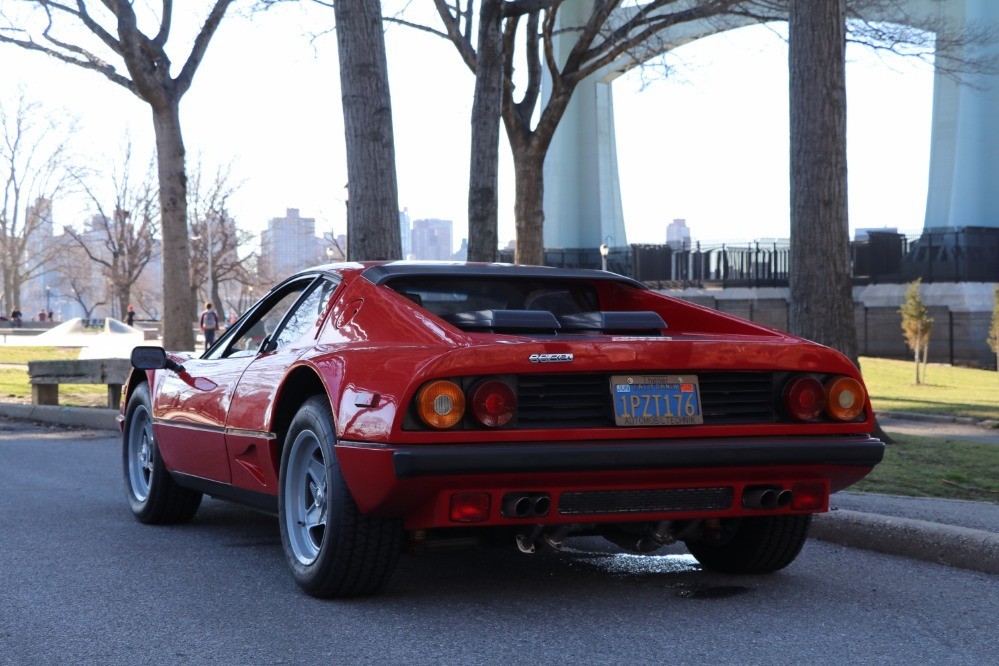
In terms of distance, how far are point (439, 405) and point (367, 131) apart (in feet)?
23.9

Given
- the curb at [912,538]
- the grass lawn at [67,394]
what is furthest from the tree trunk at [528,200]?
the curb at [912,538]

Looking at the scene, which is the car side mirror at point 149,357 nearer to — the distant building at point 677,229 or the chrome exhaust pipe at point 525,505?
the chrome exhaust pipe at point 525,505

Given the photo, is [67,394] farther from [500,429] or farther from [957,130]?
[957,130]

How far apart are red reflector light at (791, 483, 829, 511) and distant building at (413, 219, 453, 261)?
549ft

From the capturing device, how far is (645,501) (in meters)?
4.52

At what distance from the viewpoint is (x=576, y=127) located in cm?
4256

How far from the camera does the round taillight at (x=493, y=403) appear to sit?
4234 mm

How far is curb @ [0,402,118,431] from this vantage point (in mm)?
13523

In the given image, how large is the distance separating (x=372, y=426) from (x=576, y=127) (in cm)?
3912

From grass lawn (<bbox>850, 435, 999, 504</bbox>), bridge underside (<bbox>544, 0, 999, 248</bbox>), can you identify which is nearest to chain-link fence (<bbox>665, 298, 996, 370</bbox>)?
bridge underside (<bbox>544, 0, 999, 248</bbox>)

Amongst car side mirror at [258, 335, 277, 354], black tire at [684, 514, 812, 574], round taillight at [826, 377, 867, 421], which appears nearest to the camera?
round taillight at [826, 377, 867, 421]

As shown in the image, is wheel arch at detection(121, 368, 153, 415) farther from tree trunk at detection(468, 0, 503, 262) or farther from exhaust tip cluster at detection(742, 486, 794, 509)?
tree trunk at detection(468, 0, 503, 262)

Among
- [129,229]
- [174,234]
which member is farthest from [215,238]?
[174,234]

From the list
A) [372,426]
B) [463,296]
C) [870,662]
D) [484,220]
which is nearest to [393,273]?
[463,296]
